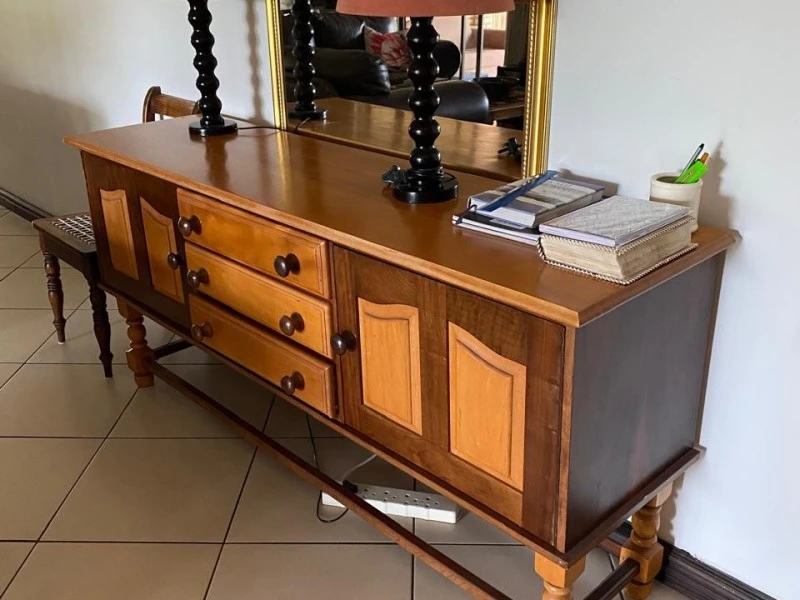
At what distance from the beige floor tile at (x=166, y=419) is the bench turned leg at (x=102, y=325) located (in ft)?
0.56

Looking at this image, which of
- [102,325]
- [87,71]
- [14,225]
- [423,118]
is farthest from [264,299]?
[14,225]

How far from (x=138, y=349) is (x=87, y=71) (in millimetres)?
1347

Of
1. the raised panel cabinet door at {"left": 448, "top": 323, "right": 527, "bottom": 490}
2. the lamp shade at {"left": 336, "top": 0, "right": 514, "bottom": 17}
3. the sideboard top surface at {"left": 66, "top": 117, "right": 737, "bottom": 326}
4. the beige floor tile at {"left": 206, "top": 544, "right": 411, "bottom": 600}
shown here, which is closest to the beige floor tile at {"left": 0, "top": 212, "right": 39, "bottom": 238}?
the sideboard top surface at {"left": 66, "top": 117, "right": 737, "bottom": 326}

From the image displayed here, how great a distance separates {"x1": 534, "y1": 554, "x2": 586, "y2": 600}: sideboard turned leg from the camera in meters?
1.26

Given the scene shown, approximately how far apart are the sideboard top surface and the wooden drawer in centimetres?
3

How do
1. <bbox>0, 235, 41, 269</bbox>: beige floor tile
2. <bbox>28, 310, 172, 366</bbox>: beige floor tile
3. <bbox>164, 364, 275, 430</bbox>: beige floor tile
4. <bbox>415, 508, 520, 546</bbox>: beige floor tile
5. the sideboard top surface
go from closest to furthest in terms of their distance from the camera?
1. the sideboard top surface
2. <bbox>415, 508, 520, 546</bbox>: beige floor tile
3. <bbox>164, 364, 275, 430</bbox>: beige floor tile
4. <bbox>28, 310, 172, 366</bbox>: beige floor tile
5. <bbox>0, 235, 41, 269</bbox>: beige floor tile

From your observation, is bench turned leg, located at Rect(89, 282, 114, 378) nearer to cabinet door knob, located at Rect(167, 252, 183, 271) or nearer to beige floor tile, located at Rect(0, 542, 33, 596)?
cabinet door knob, located at Rect(167, 252, 183, 271)

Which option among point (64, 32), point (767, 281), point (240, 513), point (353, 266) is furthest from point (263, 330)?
point (64, 32)

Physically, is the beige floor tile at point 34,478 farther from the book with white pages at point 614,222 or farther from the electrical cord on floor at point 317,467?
the book with white pages at point 614,222

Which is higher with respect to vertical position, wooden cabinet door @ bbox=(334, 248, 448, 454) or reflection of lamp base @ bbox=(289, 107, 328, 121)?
reflection of lamp base @ bbox=(289, 107, 328, 121)

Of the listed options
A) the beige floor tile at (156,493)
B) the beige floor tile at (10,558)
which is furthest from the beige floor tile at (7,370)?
the beige floor tile at (10,558)

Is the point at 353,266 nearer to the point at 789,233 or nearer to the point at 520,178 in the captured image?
the point at 520,178

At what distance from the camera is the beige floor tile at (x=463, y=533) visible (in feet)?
6.01

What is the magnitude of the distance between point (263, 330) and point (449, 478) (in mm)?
543
